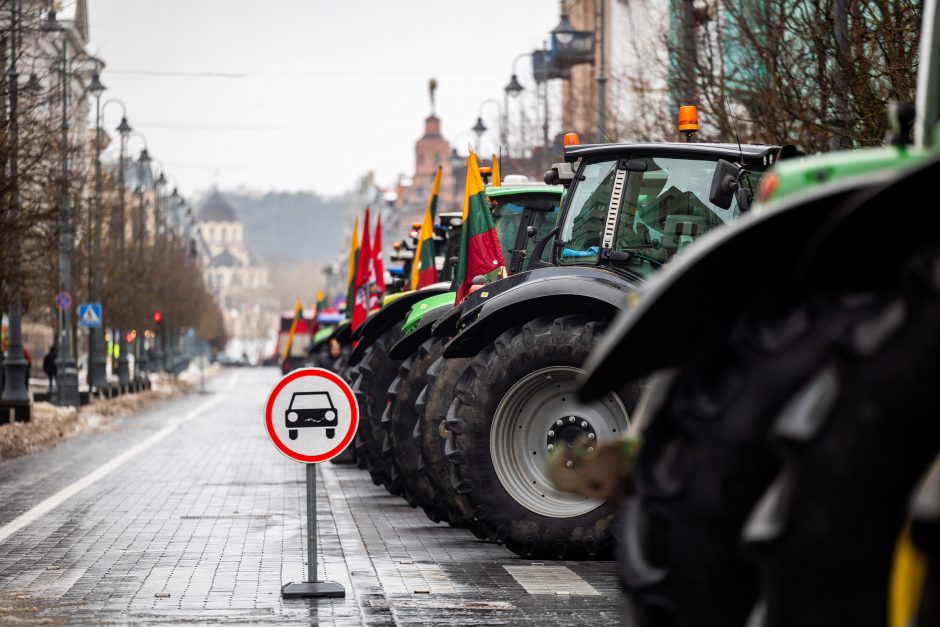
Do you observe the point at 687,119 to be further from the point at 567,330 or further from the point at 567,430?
the point at 567,430

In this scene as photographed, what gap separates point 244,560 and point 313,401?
2052 millimetres

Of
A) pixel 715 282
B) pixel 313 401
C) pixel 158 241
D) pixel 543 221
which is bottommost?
pixel 313 401

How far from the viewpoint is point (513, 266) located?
15586mm

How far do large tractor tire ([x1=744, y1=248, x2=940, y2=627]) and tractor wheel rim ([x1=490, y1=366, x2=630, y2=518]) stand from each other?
28.7ft

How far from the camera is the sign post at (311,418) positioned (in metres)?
10.5

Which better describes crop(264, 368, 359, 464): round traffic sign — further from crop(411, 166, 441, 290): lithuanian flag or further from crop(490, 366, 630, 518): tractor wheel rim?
crop(411, 166, 441, 290): lithuanian flag

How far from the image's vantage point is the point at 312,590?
1022 centimetres

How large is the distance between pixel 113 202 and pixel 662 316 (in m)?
57.8

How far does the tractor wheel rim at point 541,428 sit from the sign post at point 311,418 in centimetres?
191

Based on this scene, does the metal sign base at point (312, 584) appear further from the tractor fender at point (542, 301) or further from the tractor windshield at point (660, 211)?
the tractor windshield at point (660, 211)

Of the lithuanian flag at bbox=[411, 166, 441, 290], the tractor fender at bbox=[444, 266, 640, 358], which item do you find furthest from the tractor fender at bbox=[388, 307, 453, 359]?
the lithuanian flag at bbox=[411, 166, 441, 290]

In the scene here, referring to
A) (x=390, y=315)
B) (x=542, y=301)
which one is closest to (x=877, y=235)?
(x=542, y=301)

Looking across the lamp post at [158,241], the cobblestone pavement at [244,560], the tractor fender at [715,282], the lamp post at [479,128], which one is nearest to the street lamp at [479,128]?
the lamp post at [479,128]

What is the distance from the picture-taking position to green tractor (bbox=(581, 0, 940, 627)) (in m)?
3.20
